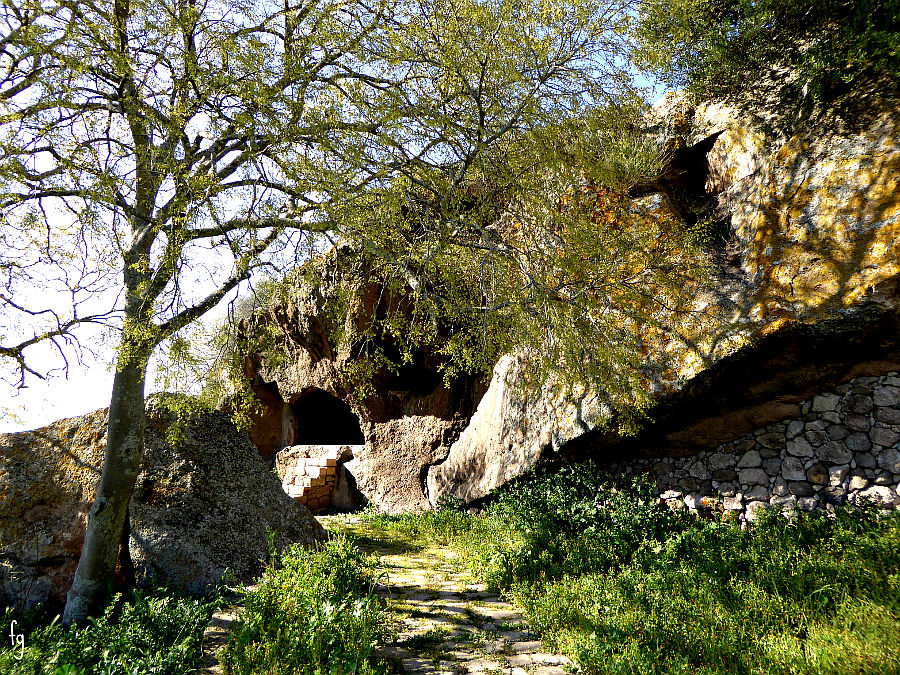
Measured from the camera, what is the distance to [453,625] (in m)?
4.67

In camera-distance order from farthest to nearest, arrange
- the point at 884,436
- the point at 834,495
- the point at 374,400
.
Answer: the point at 374,400, the point at 834,495, the point at 884,436

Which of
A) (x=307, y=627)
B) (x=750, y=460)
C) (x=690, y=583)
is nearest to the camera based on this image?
(x=307, y=627)

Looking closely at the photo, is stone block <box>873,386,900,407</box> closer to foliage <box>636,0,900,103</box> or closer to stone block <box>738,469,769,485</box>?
stone block <box>738,469,769,485</box>

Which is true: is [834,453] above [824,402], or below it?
below

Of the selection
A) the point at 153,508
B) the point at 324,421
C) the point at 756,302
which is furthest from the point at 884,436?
the point at 324,421

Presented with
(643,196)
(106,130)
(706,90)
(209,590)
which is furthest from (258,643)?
(706,90)

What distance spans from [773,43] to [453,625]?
8.86 meters

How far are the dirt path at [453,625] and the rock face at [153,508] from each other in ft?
5.97

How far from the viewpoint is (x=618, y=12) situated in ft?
16.0

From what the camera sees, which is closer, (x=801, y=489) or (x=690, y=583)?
(x=690, y=583)

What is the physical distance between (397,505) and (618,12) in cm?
1029

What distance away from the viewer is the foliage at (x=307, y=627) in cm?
327

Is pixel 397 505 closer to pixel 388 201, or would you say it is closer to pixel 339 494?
pixel 339 494

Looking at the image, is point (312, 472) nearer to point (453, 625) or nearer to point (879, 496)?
point (453, 625)
